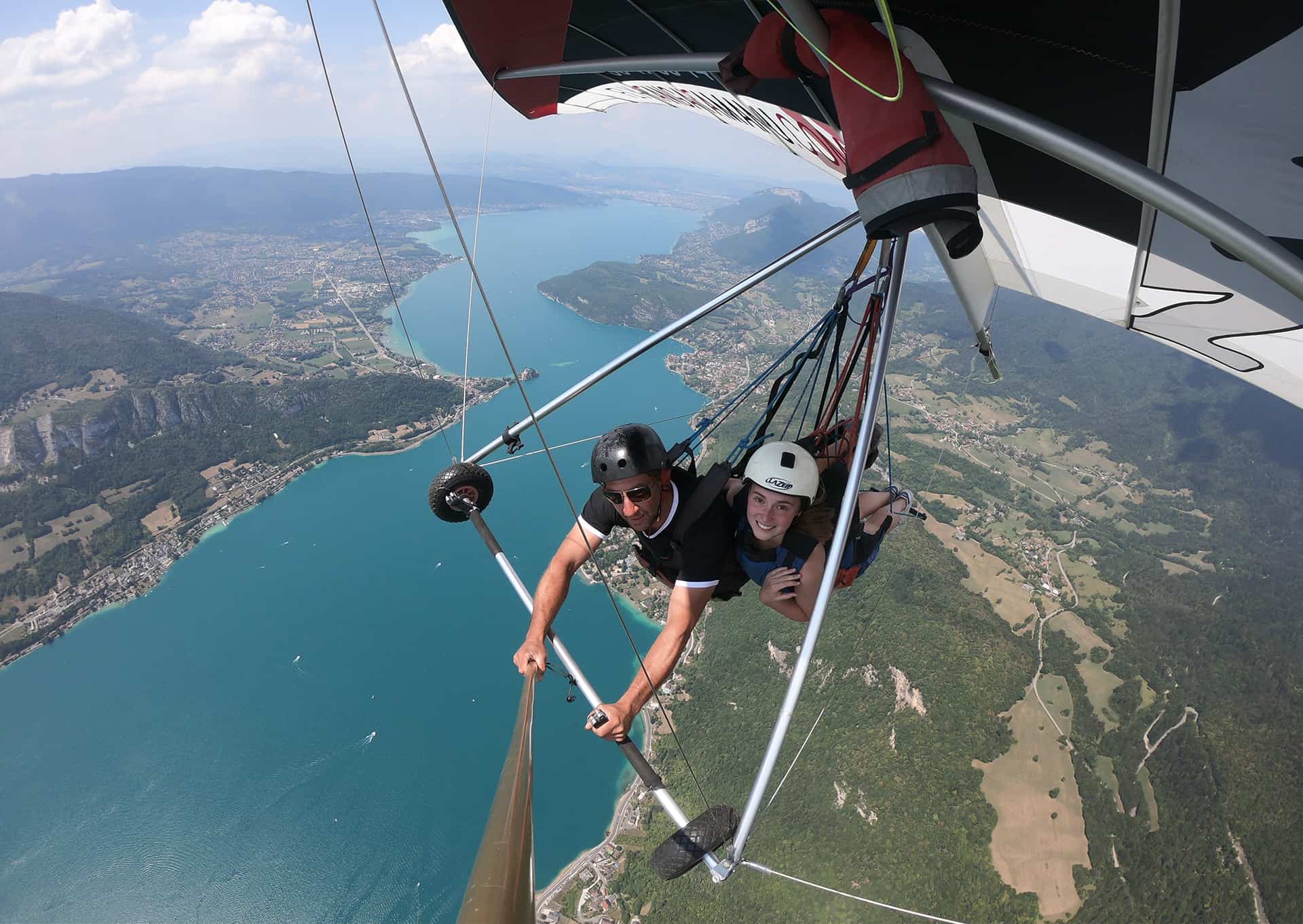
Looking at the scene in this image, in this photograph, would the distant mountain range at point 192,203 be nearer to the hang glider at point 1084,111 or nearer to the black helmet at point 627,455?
the hang glider at point 1084,111

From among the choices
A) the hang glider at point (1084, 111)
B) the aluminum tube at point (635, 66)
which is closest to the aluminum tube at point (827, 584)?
the hang glider at point (1084, 111)

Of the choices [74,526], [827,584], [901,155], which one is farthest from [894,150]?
[74,526]

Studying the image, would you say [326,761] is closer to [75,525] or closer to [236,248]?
[75,525]

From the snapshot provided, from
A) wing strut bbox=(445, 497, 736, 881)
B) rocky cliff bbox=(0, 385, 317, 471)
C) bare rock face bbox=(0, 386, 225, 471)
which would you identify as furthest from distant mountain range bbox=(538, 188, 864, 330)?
wing strut bbox=(445, 497, 736, 881)

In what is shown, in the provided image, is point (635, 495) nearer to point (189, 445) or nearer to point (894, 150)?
point (894, 150)

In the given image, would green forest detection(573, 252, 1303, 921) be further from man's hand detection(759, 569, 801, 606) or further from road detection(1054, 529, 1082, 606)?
man's hand detection(759, 569, 801, 606)
